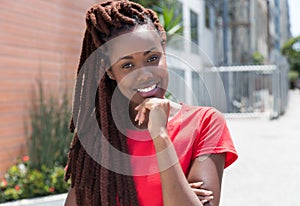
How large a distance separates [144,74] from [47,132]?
3953mm

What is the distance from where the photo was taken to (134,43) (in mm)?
1383

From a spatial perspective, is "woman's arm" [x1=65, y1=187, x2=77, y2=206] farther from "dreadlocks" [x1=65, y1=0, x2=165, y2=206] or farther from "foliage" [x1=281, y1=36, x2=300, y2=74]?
"foliage" [x1=281, y1=36, x2=300, y2=74]

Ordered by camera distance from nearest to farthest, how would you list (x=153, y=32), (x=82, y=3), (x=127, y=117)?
1. (x=153, y=32)
2. (x=127, y=117)
3. (x=82, y=3)

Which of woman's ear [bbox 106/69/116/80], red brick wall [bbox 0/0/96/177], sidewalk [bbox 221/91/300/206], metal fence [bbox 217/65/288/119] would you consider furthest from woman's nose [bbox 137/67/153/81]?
metal fence [bbox 217/65/288/119]

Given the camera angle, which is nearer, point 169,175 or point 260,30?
point 169,175

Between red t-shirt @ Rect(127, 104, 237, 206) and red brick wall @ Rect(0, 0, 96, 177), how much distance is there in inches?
145

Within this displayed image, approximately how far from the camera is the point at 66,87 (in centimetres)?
572

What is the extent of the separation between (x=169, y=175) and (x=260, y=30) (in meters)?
37.0

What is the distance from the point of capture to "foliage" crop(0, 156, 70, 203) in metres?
4.56

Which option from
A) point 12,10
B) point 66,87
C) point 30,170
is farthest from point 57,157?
point 12,10

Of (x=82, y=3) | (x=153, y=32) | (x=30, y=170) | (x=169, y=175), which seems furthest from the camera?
(x=82, y=3)

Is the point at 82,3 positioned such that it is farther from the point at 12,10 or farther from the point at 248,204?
the point at 248,204

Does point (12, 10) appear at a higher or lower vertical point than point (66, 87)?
higher

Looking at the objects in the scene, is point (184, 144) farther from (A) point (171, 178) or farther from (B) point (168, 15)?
(B) point (168, 15)
